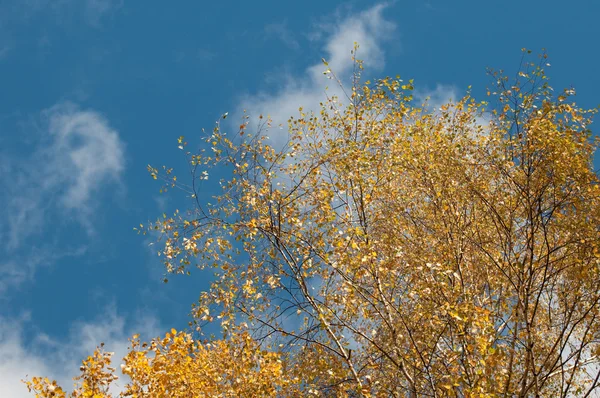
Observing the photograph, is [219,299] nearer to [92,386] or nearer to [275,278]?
[275,278]

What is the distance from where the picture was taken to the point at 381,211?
13.3 m

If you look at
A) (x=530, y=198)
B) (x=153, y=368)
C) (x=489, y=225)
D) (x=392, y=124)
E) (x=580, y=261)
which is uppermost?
(x=392, y=124)

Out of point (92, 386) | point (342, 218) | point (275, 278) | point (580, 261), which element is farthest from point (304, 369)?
point (580, 261)

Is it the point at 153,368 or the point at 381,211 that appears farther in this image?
the point at 381,211

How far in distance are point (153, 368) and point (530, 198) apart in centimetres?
873

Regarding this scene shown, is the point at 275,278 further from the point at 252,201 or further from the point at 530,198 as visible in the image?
the point at 530,198

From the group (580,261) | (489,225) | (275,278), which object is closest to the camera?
(580,261)

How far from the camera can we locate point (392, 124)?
12.9m

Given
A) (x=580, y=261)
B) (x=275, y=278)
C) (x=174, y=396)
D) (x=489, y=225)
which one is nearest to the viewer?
(x=580, y=261)

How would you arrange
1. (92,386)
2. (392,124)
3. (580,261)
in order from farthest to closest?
1. (392,124)
2. (92,386)
3. (580,261)

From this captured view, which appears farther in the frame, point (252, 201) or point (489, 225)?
point (489, 225)

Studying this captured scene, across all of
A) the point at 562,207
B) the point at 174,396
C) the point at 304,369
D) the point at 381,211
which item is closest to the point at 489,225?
the point at 381,211

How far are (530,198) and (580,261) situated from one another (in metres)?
2.05

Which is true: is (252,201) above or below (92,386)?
above
